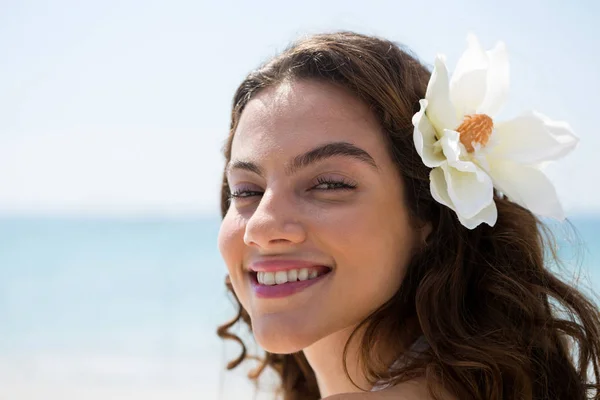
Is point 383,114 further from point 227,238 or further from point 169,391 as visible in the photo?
point 169,391

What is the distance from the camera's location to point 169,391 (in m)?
8.21

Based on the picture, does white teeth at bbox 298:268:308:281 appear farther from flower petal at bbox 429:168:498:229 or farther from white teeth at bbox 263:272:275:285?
flower petal at bbox 429:168:498:229

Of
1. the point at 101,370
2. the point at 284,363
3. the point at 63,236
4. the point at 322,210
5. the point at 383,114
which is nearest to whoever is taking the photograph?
the point at 322,210

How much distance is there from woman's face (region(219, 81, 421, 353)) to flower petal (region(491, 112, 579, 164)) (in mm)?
400

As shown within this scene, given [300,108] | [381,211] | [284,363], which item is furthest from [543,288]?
[284,363]

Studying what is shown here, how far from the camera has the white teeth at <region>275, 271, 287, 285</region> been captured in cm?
242

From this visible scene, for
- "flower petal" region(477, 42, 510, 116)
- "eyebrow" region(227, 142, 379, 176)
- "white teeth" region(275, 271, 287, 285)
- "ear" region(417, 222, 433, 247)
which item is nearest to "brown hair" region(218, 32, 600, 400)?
"ear" region(417, 222, 433, 247)

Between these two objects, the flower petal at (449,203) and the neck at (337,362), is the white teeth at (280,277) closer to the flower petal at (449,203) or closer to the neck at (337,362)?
the neck at (337,362)

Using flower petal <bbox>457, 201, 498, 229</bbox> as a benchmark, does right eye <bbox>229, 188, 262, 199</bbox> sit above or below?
above

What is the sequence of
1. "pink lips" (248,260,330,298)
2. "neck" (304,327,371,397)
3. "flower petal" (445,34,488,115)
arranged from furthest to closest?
"neck" (304,327,371,397) < "flower petal" (445,34,488,115) < "pink lips" (248,260,330,298)

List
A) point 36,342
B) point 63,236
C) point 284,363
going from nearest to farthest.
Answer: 1. point 284,363
2. point 36,342
3. point 63,236

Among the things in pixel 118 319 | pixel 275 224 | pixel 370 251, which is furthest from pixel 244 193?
pixel 118 319

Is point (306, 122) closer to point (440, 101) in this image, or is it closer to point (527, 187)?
point (440, 101)

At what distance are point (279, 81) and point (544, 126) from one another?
95cm
